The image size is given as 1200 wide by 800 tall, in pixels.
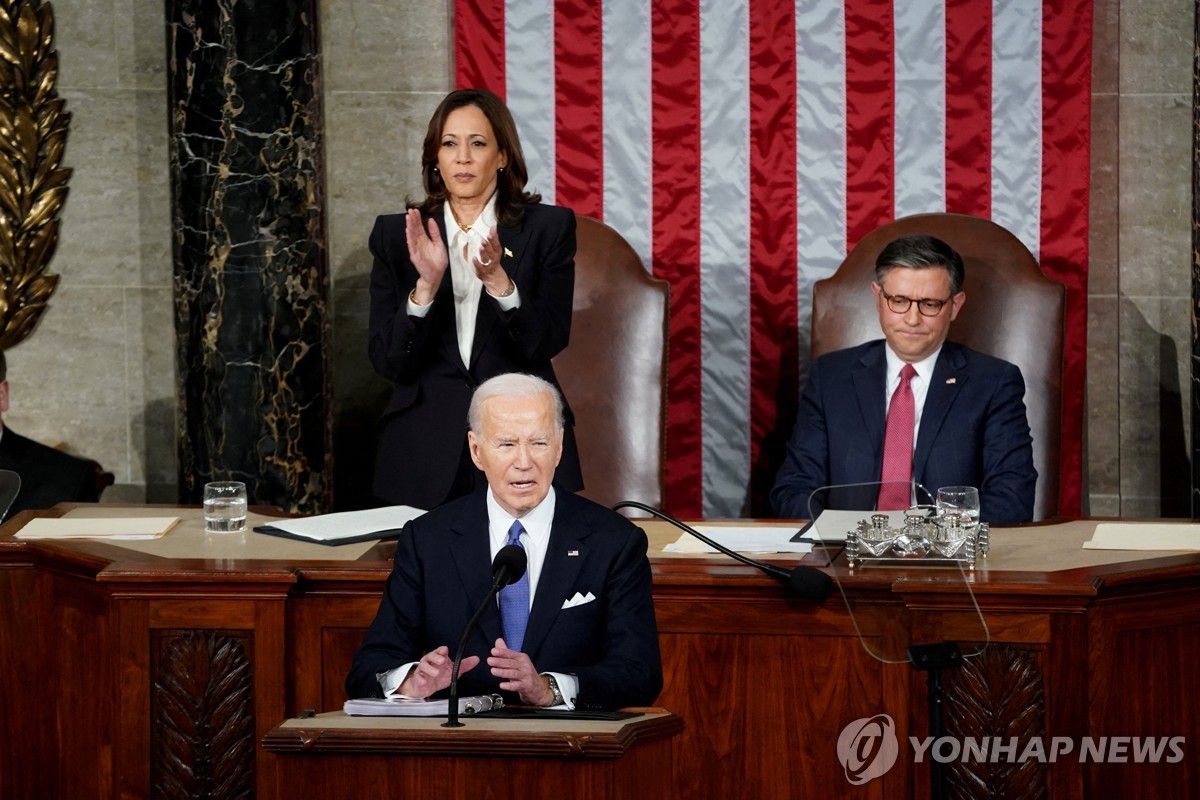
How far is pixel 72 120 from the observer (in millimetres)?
5980

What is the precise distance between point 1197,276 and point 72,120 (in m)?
4.02

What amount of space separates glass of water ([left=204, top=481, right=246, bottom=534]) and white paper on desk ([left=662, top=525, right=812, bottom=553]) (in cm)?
106

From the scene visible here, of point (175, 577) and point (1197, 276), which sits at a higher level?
point (1197, 276)

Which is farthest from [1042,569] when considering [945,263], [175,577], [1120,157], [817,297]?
[1120,157]

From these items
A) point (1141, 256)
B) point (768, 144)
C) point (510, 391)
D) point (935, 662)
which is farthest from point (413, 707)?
point (1141, 256)

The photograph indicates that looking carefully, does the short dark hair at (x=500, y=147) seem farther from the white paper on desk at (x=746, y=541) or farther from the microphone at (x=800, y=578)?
the microphone at (x=800, y=578)

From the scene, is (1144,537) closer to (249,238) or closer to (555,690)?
(555,690)

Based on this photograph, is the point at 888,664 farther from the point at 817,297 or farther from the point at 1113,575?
the point at 817,297

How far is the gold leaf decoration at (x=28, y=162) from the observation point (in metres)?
5.89

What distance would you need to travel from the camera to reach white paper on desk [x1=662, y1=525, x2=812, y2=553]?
3631 millimetres

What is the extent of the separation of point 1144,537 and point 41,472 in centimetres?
327

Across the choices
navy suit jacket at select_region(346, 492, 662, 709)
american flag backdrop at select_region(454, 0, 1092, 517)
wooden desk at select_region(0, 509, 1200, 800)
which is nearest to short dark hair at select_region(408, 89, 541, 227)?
Result: wooden desk at select_region(0, 509, 1200, 800)

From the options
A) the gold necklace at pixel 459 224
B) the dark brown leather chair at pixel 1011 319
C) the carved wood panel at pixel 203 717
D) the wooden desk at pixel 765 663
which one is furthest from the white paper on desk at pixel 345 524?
the dark brown leather chair at pixel 1011 319

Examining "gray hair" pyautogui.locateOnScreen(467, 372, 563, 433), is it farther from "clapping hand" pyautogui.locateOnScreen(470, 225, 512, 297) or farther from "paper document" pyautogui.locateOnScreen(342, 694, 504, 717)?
"clapping hand" pyautogui.locateOnScreen(470, 225, 512, 297)
